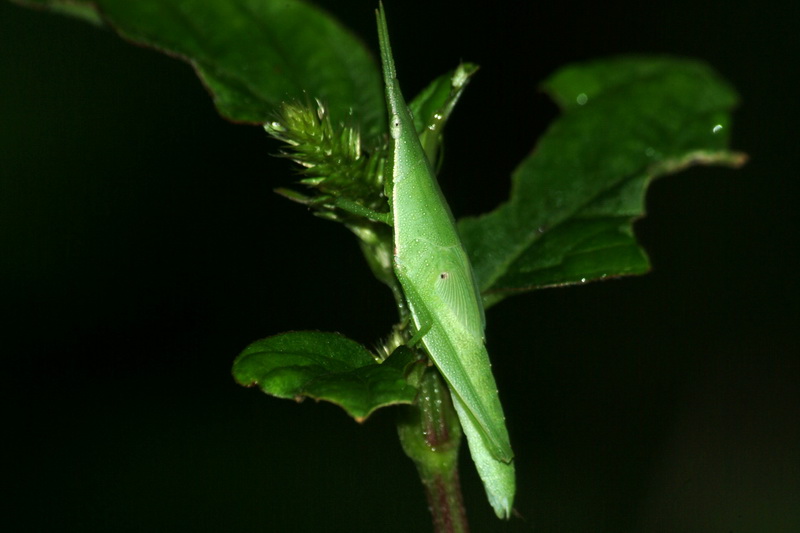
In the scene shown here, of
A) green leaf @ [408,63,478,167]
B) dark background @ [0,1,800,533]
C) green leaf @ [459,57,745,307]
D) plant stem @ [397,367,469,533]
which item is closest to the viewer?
plant stem @ [397,367,469,533]

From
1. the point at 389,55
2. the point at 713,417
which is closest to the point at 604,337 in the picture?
the point at 713,417

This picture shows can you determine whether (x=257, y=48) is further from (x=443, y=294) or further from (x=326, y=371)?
(x=326, y=371)

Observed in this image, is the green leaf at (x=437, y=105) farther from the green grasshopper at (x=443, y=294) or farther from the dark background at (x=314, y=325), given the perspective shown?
the dark background at (x=314, y=325)

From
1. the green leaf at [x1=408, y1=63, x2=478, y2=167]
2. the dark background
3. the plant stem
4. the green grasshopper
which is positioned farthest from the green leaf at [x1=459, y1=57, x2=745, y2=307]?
the dark background

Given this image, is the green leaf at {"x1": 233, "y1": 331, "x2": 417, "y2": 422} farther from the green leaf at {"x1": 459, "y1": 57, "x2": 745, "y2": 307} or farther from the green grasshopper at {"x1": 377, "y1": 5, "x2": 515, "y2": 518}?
the green leaf at {"x1": 459, "y1": 57, "x2": 745, "y2": 307}

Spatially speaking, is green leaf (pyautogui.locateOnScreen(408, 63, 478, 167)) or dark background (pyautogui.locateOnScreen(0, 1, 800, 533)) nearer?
green leaf (pyautogui.locateOnScreen(408, 63, 478, 167))

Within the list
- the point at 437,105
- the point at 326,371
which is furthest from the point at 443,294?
the point at 326,371

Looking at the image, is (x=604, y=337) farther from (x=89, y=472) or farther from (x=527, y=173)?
(x=89, y=472)

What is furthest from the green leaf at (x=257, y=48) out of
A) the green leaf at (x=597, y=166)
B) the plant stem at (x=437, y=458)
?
the plant stem at (x=437, y=458)
